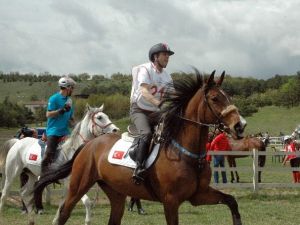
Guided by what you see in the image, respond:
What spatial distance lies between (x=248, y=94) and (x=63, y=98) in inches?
3649

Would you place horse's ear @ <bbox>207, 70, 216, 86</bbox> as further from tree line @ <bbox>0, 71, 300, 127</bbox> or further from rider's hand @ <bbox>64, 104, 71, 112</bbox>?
tree line @ <bbox>0, 71, 300, 127</bbox>

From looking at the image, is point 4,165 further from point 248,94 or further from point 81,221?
point 248,94

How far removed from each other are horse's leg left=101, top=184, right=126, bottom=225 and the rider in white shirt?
115 cm

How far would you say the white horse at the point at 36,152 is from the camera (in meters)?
10.7

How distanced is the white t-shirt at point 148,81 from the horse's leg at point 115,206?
1580mm

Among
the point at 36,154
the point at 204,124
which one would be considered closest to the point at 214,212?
the point at 36,154

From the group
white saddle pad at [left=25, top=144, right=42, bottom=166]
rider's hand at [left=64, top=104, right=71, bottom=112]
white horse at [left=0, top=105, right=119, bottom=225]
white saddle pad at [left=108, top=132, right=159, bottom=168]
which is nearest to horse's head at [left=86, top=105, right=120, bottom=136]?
white horse at [left=0, top=105, right=119, bottom=225]

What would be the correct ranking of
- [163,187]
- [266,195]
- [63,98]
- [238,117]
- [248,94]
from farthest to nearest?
[248,94] → [266,195] → [63,98] → [163,187] → [238,117]

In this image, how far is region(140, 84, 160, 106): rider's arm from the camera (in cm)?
716

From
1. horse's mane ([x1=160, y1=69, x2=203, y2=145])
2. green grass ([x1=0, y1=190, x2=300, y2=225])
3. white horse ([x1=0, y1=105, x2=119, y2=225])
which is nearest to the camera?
horse's mane ([x1=160, y1=69, x2=203, y2=145])

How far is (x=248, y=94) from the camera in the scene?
100625 millimetres

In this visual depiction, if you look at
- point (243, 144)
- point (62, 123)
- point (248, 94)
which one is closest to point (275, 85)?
point (248, 94)

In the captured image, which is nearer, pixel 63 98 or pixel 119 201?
pixel 119 201

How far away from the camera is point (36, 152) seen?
1141cm
